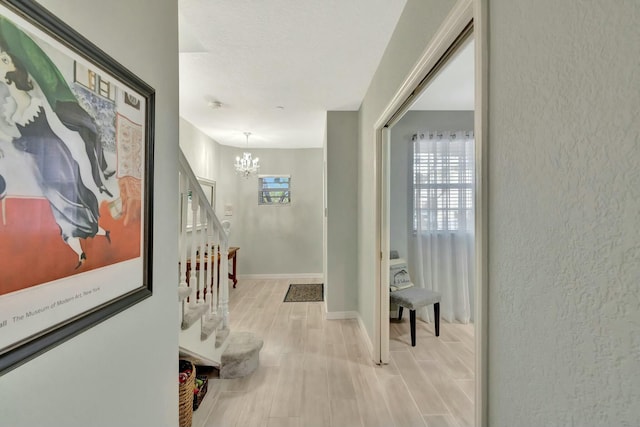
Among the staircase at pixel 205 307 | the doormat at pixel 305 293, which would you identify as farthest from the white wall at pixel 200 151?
the doormat at pixel 305 293

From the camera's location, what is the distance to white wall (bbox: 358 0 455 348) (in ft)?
4.68

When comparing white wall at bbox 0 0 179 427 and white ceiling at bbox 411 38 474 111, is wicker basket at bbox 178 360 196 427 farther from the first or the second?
white ceiling at bbox 411 38 474 111

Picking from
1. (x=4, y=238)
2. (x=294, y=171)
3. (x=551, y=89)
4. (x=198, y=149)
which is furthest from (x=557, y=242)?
(x=294, y=171)

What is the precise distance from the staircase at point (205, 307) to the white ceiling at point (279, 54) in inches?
38.4

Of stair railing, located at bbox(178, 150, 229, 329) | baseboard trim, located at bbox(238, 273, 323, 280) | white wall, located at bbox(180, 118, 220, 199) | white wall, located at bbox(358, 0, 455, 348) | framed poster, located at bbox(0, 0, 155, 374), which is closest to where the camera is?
framed poster, located at bbox(0, 0, 155, 374)

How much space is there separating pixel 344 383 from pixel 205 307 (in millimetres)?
1225

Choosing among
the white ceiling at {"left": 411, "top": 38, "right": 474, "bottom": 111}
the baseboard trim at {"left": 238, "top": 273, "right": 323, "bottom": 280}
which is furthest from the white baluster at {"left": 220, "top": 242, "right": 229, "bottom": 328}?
the baseboard trim at {"left": 238, "top": 273, "right": 323, "bottom": 280}

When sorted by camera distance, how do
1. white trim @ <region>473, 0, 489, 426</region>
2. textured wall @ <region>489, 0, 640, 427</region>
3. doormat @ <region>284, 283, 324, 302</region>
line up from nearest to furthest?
textured wall @ <region>489, 0, 640, 427</region> < white trim @ <region>473, 0, 489, 426</region> < doormat @ <region>284, 283, 324, 302</region>

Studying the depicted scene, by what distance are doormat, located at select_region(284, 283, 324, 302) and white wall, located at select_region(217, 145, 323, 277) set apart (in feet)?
2.21

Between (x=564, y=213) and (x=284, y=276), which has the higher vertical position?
(x=564, y=213)

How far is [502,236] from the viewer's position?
2.64 ft

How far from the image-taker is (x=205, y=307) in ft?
6.80

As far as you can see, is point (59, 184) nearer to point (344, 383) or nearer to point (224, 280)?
point (224, 280)

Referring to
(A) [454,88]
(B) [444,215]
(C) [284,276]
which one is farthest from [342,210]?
(C) [284,276]
